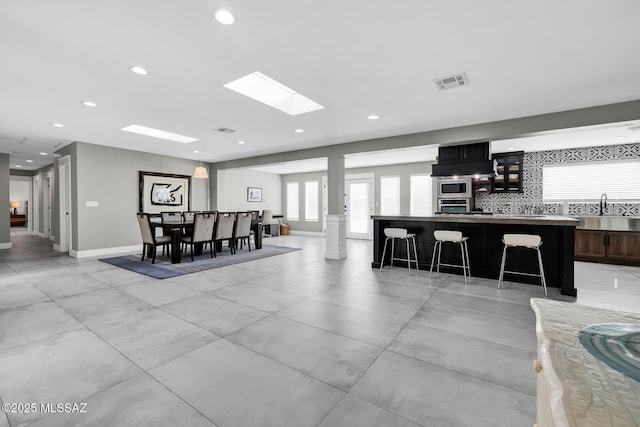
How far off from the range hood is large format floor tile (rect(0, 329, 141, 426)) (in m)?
5.24

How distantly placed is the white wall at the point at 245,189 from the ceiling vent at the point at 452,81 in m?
6.83

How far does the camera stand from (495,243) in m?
4.29

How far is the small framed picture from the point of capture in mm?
10141

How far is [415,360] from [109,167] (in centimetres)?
732

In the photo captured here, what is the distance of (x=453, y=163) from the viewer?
516 cm

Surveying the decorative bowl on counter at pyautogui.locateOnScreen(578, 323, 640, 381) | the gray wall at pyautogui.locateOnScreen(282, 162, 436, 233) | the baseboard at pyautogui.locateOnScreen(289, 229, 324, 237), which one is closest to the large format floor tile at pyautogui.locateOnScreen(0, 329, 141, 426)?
the decorative bowl on counter at pyautogui.locateOnScreen(578, 323, 640, 381)

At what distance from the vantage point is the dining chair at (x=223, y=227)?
6.13 m

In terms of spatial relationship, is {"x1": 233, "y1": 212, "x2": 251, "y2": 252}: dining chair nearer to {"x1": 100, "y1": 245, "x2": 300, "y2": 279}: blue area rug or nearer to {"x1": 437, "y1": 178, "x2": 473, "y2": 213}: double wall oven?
{"x1": 100, "y1": 245, "x2": 300, "y2": 279}: blue area rug

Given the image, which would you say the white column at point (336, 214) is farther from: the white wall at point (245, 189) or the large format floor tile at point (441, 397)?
the large format floor tile at point (441, 397)

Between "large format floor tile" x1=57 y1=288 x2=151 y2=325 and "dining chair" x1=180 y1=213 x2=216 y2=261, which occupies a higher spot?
"dining chair" x1=180 y1=213 x2=216 y2=261

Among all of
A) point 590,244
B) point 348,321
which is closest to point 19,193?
point 348,321

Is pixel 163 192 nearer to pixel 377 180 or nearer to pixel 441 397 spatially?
pixel 377 180

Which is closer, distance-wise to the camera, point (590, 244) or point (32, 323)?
Result: point (32, 323)

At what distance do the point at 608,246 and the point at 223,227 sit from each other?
7.79 metres
